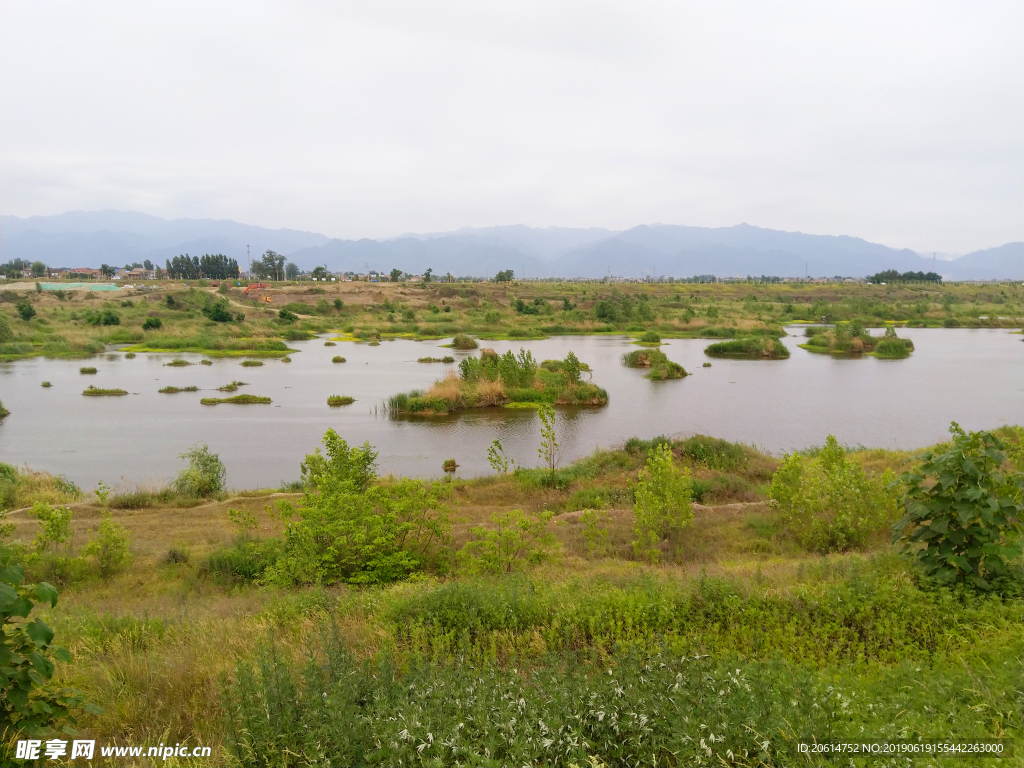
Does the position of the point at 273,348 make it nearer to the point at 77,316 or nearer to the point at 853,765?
the point at 77,316

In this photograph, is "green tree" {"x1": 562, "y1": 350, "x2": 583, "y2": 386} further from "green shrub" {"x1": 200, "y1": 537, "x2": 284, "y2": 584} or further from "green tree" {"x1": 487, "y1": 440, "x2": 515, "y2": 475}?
"green shrub" {"x1": 200, "y1": 537, "x2": 284, "y2": 584}

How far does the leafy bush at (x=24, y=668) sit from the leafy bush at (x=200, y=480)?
12725 millimetres

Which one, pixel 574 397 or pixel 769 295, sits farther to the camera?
pixel 769 295

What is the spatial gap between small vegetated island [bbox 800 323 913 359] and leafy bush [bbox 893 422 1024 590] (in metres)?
43.7

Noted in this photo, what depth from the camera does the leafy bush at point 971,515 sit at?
17.7 ft

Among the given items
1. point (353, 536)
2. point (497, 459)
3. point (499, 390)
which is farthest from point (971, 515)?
point (499, 390)

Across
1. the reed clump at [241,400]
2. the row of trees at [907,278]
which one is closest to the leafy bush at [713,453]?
the reed clump at [241,400]

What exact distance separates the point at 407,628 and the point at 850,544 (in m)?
7.29

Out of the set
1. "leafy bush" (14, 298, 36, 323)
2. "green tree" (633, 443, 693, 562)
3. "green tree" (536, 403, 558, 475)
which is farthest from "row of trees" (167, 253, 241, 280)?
"green tree" (633, 443, 693, 562)

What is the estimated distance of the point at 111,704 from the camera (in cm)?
438

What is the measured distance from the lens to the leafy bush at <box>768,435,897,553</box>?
362 inches

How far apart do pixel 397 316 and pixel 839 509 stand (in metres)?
64.4

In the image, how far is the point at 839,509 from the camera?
9.41 metres

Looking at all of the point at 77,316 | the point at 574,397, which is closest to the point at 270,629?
the point at 574,397
